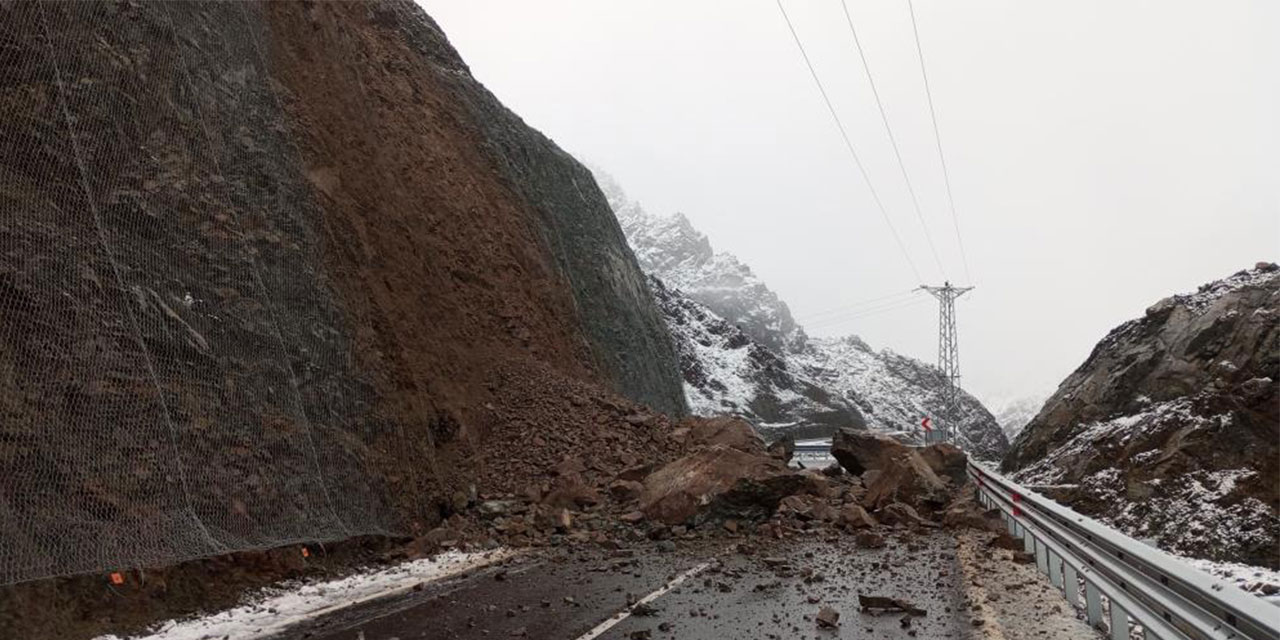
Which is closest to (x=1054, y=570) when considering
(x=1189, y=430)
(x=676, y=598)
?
(x=676, y=598)

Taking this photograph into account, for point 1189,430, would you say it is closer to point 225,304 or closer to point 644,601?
point 644,601

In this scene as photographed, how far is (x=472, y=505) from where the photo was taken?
12992 millimetres

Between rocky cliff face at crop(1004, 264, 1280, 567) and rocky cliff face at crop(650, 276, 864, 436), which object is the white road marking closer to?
rocky cliff face at crop(1004, 264, 1280, 567)

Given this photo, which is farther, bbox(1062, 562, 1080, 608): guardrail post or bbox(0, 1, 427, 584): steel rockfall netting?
bbox(0, 1, 427, 584): steel rockfall netting

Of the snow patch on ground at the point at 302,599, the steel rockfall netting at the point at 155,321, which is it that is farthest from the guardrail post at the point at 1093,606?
the steel rockfall netting at the point at 155,321

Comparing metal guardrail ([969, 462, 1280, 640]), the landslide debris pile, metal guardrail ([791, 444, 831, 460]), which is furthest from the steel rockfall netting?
metal guardrail ([791, 444, 831, 460])

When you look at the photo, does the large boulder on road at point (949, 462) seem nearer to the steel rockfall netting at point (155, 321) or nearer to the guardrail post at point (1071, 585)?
the guardrail post at point (1071, 585)

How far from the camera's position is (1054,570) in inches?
306

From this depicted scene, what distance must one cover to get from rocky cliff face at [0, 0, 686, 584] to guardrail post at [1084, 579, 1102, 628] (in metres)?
7.55

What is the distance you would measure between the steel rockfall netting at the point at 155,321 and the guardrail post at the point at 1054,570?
25.8 ft

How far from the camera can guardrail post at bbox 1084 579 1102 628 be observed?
5.74 meters

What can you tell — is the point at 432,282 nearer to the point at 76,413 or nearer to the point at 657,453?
the point at 657,453

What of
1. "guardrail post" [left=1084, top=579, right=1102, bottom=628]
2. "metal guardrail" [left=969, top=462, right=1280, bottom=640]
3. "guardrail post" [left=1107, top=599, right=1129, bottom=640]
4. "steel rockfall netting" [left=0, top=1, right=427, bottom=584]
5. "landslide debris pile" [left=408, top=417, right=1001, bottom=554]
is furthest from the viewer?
"landslide debris pile" [left=408, top=417, right=1001, bottom=554]

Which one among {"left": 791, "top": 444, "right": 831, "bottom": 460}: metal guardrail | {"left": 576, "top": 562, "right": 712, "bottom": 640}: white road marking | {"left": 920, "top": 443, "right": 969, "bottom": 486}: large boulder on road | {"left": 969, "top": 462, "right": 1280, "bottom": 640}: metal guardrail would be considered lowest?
{"left": 576, "top": 562, "right": 712, "bottom": 640}: white road marking
